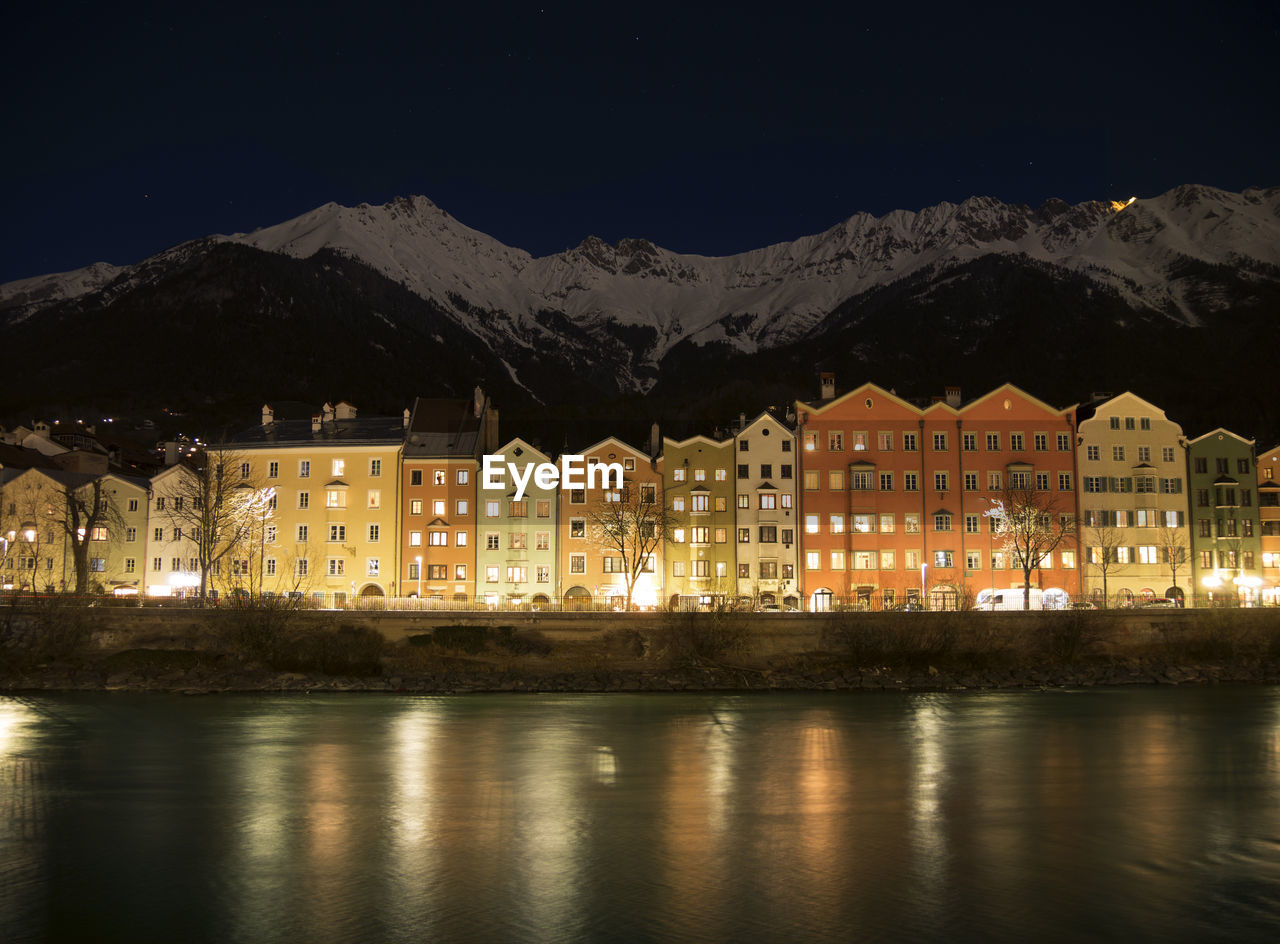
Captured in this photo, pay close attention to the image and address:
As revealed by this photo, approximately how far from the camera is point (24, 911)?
22.3 metres

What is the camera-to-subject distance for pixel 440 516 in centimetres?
7138

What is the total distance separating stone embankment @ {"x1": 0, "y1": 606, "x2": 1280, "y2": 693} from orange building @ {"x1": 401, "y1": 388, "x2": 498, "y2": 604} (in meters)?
11.1

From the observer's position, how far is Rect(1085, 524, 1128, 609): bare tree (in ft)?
228

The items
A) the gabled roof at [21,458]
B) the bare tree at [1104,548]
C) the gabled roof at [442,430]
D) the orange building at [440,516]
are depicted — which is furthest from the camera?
the gabled roof at [21,458]

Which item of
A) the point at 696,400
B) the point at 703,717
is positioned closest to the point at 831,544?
the point at 703,717

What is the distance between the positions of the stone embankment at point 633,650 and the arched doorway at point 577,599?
15.4 ft

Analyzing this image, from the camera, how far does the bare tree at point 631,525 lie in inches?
2618

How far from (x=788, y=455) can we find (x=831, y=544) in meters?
6.32

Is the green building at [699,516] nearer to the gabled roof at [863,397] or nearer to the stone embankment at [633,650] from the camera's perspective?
the gabled roof at [863,397]

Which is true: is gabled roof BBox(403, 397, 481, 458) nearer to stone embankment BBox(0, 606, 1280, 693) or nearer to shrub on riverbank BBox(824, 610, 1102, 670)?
stone embankment BBox(0, 606, 1280, 693)

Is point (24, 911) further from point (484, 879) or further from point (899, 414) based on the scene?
point (899, 414)

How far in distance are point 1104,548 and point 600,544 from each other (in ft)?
104

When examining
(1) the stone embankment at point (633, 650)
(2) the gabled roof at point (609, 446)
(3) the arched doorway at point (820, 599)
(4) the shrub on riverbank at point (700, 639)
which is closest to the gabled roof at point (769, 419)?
(2) the gabled roof at point (609, 446)

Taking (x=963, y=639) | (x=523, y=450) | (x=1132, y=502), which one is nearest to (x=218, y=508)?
(x=523, y=450)
